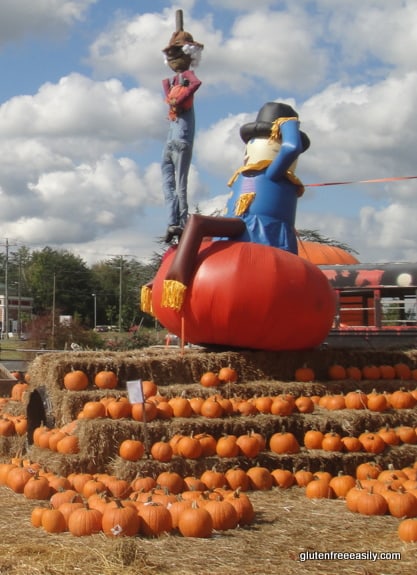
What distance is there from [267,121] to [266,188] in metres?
1.05

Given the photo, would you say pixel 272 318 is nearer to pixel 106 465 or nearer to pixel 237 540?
pixel 106 465

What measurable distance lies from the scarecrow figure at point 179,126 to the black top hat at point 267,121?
33.0 inches

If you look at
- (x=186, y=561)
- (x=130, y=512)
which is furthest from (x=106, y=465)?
(x=186, y=561)

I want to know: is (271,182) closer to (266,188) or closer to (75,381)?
(266,188)

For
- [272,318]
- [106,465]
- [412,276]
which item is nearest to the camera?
[106,465]

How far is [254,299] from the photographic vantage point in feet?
30.1

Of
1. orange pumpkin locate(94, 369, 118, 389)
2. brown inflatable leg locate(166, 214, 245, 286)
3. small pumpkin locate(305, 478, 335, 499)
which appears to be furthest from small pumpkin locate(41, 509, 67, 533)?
brown inflatable leg locate(166, 214, 245, 286)

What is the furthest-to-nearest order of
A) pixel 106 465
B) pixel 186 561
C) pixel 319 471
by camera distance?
pixel 319 471
pixel 106 465
pixel 186 561

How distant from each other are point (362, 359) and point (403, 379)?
2.04 ft

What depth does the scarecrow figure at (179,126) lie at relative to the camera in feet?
35.1

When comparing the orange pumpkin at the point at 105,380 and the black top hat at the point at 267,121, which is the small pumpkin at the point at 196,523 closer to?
the orange pumpkin at the point at 105,380

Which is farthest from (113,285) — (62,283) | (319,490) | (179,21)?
(319,490)

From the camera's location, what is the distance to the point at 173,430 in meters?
7.42

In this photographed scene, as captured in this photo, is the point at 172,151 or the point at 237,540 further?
the point at 172,151
